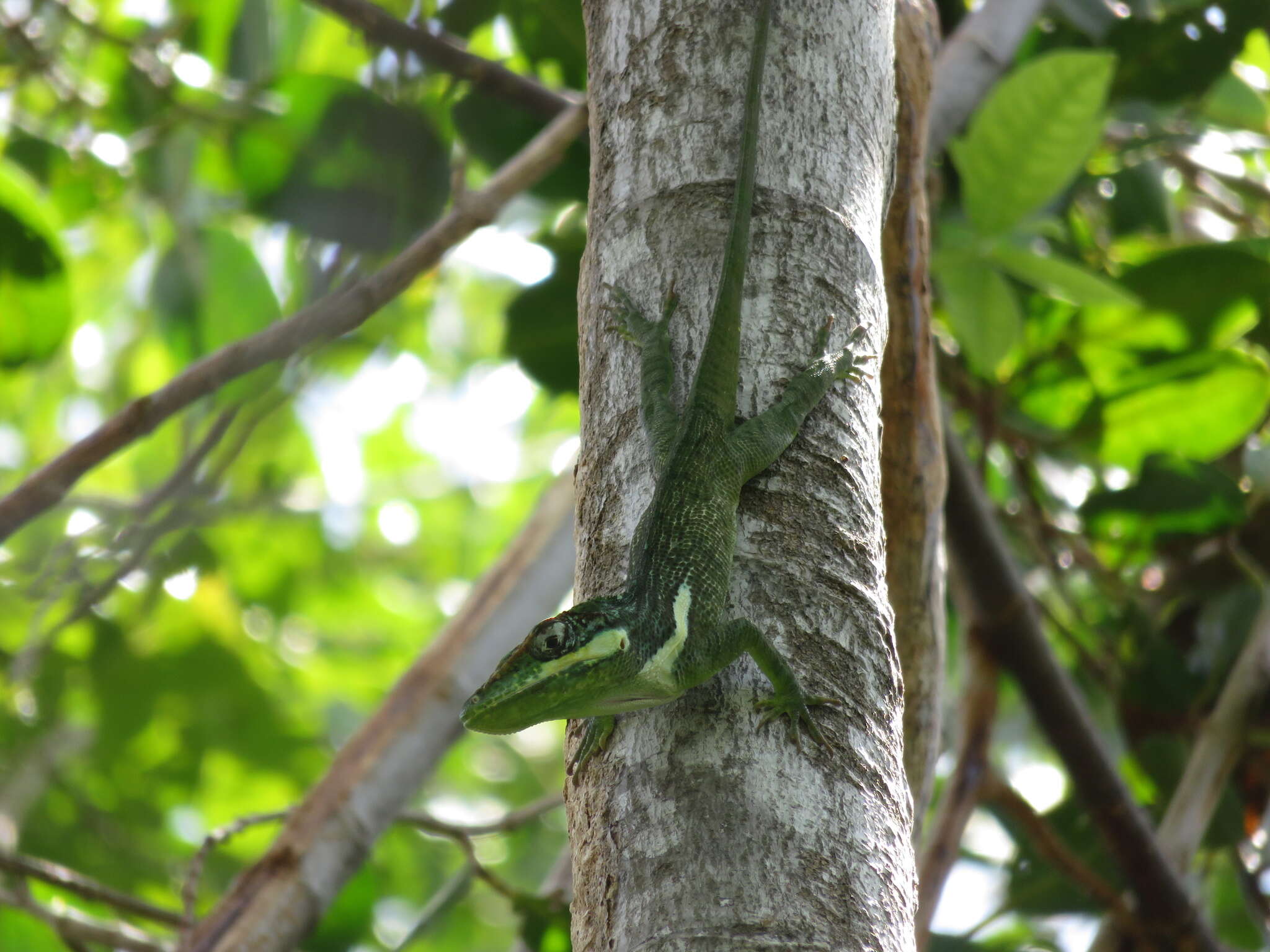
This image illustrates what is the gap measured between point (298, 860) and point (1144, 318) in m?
3.30

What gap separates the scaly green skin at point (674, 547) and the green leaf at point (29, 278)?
2263 millimetres

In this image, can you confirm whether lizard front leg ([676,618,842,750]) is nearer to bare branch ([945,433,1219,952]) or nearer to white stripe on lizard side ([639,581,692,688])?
white stripe on lizard side ([639,581,692,688])

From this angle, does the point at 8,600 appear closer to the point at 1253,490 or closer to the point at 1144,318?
the point at 1144,318

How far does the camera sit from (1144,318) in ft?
13.9

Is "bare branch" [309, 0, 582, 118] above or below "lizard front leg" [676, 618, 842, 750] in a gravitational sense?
above

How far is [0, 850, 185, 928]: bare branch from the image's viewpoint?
2811 mm

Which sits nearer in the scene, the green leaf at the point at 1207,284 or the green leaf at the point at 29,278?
the green leaf at the point at 29,278

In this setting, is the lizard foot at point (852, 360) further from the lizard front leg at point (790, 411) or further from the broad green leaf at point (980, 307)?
the broad green leaf at point (980, 307)

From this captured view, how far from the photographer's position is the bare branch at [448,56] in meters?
3.04

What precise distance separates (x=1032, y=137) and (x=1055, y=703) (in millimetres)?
1806

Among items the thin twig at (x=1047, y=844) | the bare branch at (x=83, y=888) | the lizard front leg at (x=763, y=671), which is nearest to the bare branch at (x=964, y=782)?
the thin twig at (x=1047, y=844)

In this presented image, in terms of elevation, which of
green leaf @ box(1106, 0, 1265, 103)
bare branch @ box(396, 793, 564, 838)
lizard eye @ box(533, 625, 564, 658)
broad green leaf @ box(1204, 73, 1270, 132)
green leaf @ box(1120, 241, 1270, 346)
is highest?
broad green leaf @ box(1204, 73, 1270, 132)

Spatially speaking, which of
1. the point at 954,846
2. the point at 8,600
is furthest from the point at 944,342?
the point at 8,600

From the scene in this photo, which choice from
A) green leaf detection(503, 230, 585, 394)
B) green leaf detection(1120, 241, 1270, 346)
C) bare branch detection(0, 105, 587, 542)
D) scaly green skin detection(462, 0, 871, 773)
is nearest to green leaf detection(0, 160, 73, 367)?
bare branch detection(0, 105, 587, 542)
